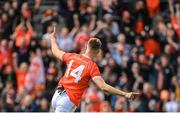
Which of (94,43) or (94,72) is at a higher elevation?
(94,43)

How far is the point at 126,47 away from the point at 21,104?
3.36 m

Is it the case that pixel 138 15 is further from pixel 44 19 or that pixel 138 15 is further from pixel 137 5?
pixel 44 19

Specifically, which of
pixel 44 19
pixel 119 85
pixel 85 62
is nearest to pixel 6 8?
pixel 44 19

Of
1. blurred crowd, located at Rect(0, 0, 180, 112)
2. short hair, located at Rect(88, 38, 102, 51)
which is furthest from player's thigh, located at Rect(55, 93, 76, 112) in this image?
blurred crowd, located at Rect(0, 0, 180, 112)

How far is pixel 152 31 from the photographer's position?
21656 millimetres

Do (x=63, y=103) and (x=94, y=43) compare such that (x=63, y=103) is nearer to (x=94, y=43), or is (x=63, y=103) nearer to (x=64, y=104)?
(x=64, y=104)

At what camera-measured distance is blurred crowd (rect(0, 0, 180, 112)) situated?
20.0m

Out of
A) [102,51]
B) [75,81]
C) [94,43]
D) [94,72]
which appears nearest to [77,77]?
[75,81]

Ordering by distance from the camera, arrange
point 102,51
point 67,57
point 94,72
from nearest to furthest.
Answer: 1. point 94,72
2. point 67,57
3. point 102,51

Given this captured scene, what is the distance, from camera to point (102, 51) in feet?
69.9

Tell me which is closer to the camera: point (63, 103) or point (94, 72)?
point (94, 72)

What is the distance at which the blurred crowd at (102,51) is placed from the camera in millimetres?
20000

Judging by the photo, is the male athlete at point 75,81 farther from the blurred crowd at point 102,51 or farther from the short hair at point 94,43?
the blurred crowd at point 102,51

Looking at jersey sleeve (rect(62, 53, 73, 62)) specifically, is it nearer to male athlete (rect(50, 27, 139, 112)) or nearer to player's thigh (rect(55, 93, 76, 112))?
male athlete (rect(50, 27, 139, 112))
